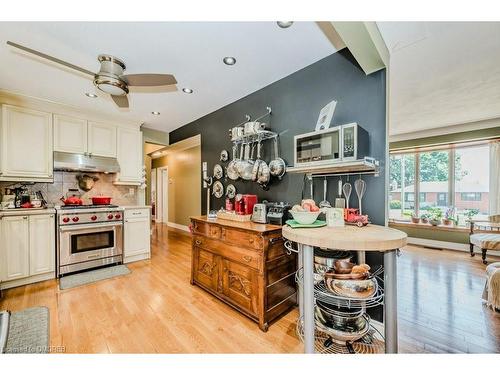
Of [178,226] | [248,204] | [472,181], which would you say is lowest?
[178,226]

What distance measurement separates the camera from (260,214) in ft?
7.01

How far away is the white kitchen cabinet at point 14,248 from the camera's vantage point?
2441mm

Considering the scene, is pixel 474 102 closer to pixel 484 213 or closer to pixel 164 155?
pixel 484 213

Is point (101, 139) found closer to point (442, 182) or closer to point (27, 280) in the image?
point (27, 280)

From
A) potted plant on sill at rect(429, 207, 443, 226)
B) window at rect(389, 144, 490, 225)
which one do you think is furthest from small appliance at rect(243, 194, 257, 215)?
window at rect(389, 144, 490, 225)

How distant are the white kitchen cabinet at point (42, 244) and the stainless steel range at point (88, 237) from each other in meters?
0.09

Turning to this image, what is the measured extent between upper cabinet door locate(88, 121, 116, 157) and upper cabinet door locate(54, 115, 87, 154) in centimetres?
8

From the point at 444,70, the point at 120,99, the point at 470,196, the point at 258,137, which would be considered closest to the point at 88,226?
the point at 120,99

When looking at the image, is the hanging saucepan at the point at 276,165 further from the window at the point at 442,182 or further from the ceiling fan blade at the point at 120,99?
the window at the point at 442,182

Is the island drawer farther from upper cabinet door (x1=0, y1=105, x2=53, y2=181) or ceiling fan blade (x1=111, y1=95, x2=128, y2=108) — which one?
upper cabinet door (x1=0, y1=105, x2=53, y2=181)

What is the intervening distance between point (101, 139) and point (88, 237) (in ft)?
5.11

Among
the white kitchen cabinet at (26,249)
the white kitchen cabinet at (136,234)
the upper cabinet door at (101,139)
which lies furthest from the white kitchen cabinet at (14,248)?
the upper cabinet door at (101,139)
